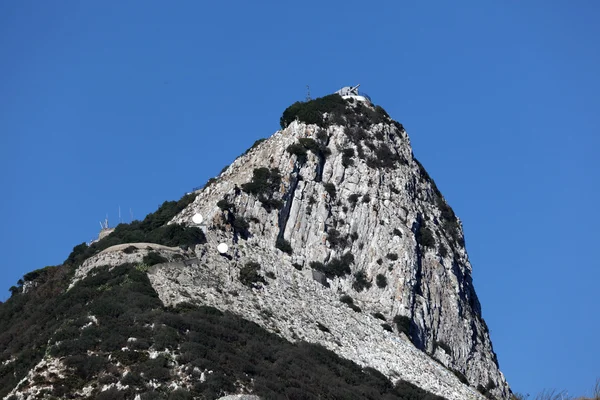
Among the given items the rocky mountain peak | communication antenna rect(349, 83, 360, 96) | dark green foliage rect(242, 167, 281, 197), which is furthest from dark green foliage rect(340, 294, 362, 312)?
communication antenna rect(349, 83, 360, 96)

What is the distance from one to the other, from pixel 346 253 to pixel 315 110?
1957 cm

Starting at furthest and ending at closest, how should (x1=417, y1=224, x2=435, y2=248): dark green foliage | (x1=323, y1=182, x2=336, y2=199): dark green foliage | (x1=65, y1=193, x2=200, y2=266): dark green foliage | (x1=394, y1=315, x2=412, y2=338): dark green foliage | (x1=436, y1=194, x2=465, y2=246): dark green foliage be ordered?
(x1=436, y1=194, x2=465, y2=246): dark green foliage
(x1=417, y1=224, x2=435, y2=248): dark green foliage
(x1=323, y1=182, x2=336, y2=199): dark green foliage
(x1=394, y1=315, x2=412, y2=338): dark green foliage
(x1=65, y1=193, x2=200, y2=266): dark green foliage

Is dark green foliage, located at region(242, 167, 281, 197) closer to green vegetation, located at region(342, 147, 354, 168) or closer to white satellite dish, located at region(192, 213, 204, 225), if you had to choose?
white satellite dish, located at region(192, 213, 204, 225)

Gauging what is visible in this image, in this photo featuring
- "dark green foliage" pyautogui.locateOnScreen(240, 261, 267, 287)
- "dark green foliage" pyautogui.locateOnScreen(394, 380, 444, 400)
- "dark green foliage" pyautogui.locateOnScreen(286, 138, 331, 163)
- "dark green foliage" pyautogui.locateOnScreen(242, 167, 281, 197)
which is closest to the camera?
"dark green foliage" pyautogui.locateOnScreen(394, 380, 444, 400)

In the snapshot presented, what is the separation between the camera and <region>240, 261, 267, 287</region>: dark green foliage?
88.2 metres

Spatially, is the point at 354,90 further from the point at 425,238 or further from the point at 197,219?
the point at 197,219

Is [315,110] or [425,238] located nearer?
[425,238]

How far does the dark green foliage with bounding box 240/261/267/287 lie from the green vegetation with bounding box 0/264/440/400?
7.92 metres

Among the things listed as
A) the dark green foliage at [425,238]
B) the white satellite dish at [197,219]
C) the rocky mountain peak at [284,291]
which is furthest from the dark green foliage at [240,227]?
the dark green foliage at [425,238]

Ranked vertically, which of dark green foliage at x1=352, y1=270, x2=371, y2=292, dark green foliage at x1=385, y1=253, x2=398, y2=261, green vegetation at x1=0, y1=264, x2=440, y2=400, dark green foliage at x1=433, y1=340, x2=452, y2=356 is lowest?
green vegetation at x1=0, y1=264, x2=440, y2=400

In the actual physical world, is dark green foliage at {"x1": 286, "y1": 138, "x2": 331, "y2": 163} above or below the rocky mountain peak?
above

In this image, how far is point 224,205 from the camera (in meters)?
96.1

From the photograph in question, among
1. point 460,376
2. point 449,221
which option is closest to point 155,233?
point 460,376

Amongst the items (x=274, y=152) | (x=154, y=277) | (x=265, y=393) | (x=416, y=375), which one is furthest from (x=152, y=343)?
(x=274, y=152)
